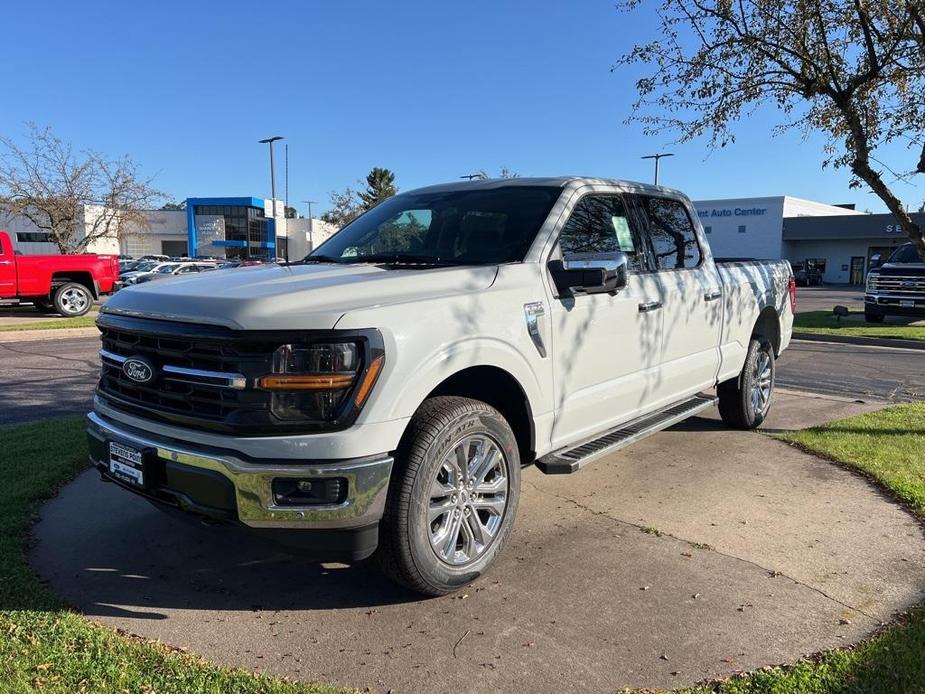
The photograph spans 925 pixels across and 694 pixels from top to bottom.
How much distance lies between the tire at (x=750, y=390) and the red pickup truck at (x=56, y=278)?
17364mm

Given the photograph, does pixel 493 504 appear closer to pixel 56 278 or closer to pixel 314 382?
pixel 314 382

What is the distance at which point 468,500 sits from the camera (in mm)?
3332

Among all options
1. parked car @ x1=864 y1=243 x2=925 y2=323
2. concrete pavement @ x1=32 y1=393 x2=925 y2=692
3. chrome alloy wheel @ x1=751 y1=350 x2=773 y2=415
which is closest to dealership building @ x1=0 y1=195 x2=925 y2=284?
parked car @ x1=864 y1=243 x2=925 y2=323

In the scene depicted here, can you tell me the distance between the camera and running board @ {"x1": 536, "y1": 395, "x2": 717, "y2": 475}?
12.4 feet

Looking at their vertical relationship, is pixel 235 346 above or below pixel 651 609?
above

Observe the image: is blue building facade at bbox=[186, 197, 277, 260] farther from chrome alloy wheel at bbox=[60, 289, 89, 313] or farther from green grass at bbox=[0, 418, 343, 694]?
green grass at bbox=[0, 418, 343, 694]

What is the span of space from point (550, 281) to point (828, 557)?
2071 mm

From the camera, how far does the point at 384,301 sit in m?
3.01

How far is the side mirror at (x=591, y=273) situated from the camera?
3.61 meters

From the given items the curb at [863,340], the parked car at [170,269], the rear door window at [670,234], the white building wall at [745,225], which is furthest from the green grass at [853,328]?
the white building wall at [745,225]

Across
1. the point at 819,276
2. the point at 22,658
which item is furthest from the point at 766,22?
the point at 819,276

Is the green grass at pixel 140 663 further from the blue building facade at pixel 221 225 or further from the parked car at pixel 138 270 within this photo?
the blue building facade at pixel 221 225

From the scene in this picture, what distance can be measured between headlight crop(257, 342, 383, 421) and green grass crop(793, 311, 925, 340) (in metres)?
14.6

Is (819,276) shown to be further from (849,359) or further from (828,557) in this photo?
(828,557)
